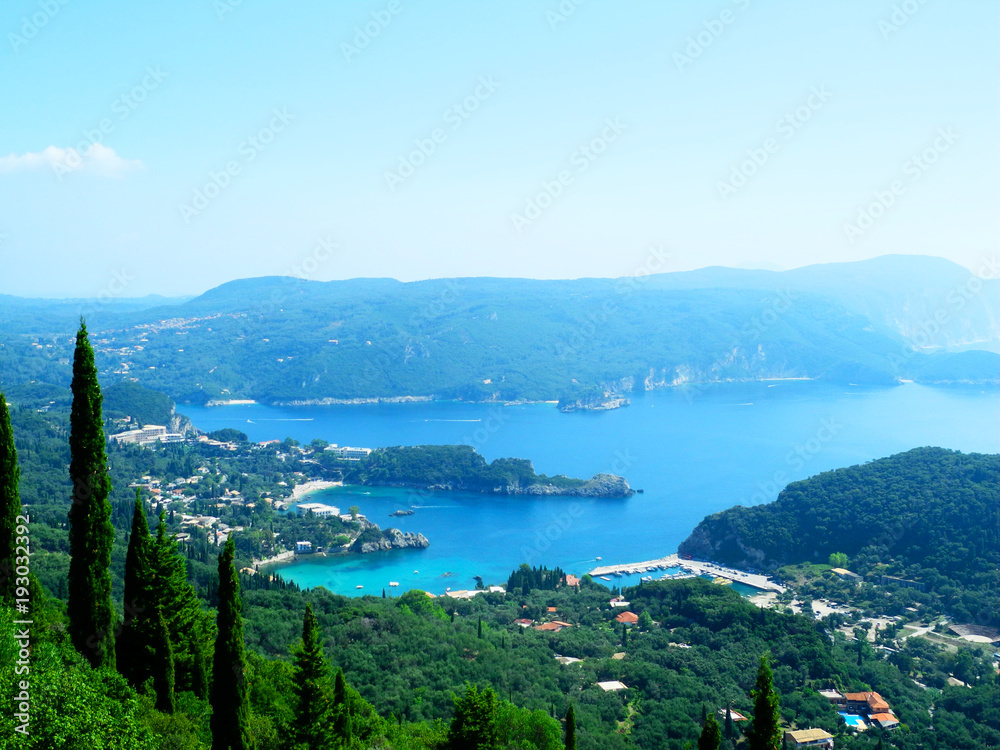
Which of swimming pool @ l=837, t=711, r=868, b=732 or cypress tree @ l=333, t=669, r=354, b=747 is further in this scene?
swimming pool @ l=837, t=711, r=868, b=732

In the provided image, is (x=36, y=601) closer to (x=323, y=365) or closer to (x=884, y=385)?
(x=323, y=365)

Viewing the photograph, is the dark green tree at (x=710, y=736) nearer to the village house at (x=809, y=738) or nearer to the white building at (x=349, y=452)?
the village house at (x=809, y=738)

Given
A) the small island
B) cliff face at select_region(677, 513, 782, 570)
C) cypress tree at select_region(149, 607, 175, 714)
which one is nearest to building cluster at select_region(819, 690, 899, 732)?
cypress tree at select_region(149, 607, 175, 714)

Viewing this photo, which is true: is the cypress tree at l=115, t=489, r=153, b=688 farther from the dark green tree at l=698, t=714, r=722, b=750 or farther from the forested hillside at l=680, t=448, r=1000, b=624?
the forested hillside at l=680, t=448, r=1000, b=624

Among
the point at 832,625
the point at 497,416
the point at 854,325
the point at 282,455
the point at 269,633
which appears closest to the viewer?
the point at 269,633

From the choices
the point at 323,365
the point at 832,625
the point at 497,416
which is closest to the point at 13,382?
the point at 323,365

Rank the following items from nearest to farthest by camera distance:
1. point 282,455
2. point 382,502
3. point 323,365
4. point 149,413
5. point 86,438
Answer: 1. point 86,438
2. point 382,502
3. point 282,455
4. point 149,413
5. point 323,365
